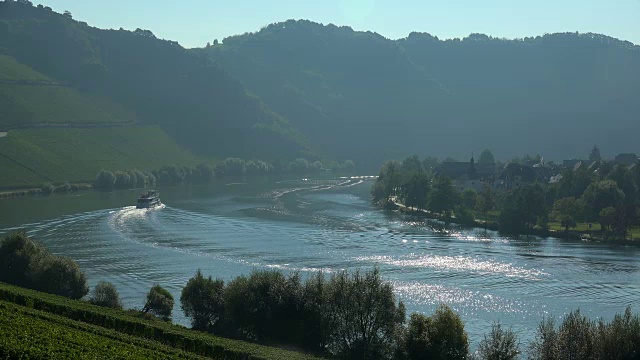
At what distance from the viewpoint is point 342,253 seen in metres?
55.5

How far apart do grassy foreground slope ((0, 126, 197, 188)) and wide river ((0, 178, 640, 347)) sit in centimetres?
1282

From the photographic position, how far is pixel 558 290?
4500cm

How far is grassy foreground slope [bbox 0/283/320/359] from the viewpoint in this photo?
24344mm

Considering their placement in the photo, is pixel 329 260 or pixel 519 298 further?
pixel 329 260

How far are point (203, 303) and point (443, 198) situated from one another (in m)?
46.5

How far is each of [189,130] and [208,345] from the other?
119853 millimetres

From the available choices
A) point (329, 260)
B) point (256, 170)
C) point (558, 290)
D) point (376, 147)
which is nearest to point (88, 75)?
point (256, 170)

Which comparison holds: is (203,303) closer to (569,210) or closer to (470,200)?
(569,210)

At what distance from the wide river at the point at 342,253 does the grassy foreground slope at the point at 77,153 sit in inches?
505

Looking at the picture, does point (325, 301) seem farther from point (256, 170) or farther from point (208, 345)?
point (256, 170)

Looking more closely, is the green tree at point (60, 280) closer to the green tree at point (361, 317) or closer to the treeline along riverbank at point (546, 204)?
the green tree at point (361, 317)

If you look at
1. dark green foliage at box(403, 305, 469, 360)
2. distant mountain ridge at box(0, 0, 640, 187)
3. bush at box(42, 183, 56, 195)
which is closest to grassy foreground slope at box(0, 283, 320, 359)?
dark green foliage at box(403, 305, 469, 360)

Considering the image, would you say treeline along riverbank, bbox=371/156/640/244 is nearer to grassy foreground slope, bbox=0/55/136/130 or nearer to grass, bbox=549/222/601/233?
grass, bbox=549/222/601/233

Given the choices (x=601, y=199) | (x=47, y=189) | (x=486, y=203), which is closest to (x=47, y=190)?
(x=47, y=189)
